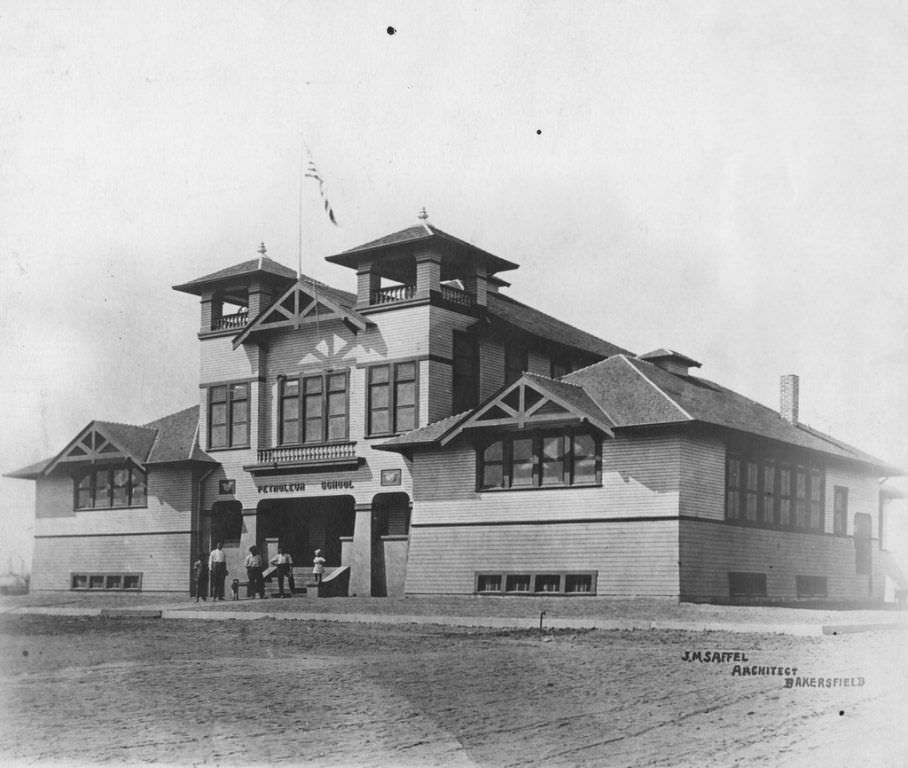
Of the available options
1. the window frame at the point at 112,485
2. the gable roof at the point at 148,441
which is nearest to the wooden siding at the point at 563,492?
the gable roof at the point at 148,441

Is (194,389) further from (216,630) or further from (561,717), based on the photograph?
(561,717)

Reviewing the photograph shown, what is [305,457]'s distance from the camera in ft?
123

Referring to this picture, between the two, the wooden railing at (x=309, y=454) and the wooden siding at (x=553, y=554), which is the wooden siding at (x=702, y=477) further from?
the wooden railing at (x=309, y=454)

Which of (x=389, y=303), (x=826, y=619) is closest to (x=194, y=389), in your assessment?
(x=389, y=303)

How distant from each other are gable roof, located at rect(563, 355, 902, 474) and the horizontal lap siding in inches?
566

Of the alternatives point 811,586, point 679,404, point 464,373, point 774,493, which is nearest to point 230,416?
point 464,373

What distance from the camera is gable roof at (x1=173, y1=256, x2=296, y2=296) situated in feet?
125

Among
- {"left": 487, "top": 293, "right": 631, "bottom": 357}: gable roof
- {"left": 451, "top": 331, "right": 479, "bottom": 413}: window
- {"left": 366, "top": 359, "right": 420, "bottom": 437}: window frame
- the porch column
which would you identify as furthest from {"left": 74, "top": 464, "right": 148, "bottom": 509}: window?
{"left": 487, "top": 293, "right": 631, "bottom": 357}: gable roof

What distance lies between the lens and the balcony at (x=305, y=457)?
36.4 m

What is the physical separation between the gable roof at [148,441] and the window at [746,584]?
17328 mm

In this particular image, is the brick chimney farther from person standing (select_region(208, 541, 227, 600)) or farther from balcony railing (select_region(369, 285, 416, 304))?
person standing (select_region(208, 541, 227, 600))

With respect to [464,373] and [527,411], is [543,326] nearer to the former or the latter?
[464,373]

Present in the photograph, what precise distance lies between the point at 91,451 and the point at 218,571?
7.06 m

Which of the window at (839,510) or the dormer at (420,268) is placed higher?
the dormer at (420,268)
